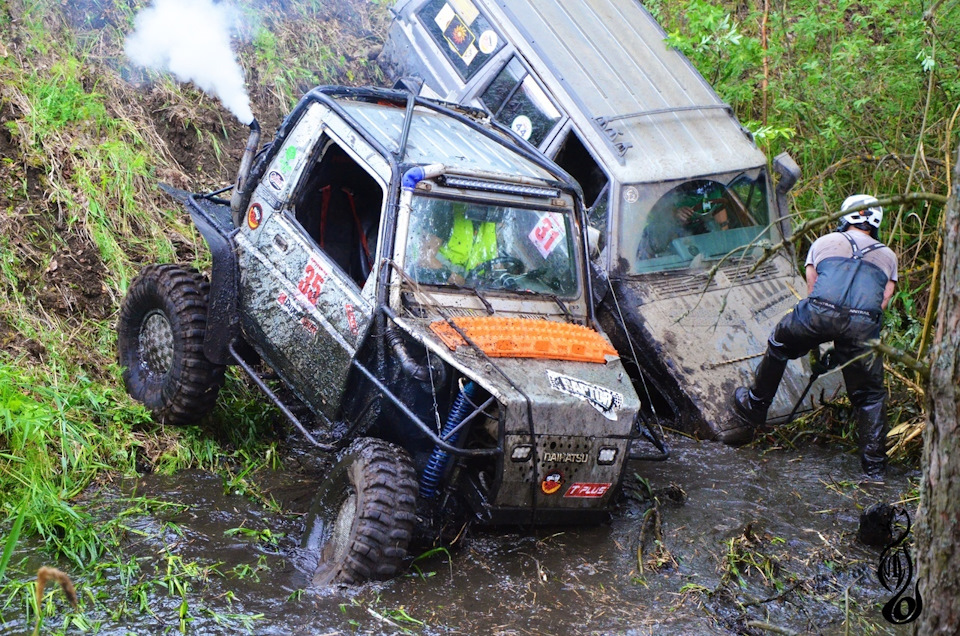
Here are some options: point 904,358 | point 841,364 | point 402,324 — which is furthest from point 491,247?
point 904,358

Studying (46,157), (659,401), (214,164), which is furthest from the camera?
(214,164)

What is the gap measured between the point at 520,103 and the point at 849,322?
3.17m

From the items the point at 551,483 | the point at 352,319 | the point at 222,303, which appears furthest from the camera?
the point at 222,303

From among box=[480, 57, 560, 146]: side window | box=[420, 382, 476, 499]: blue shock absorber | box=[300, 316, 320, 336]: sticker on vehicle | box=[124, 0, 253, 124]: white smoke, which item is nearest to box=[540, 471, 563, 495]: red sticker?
box=[420, 382, 476, 499]: blue shock absorber

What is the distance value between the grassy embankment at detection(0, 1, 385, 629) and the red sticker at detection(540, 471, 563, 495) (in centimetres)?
169

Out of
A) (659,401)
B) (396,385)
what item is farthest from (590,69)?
(396,385)

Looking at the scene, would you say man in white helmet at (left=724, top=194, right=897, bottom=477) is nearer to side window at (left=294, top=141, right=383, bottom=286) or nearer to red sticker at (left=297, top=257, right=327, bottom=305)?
side window at (left=294, top=141, right=383, bottom=286)

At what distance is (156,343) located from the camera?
244 inches

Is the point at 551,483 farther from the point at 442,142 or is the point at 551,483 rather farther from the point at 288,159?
the point at 288,159

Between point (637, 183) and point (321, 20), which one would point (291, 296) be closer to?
point (637, 183)

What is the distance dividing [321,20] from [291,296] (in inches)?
263

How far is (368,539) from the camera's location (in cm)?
444

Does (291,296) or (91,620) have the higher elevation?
(291,296)

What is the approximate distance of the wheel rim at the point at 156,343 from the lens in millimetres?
6105
